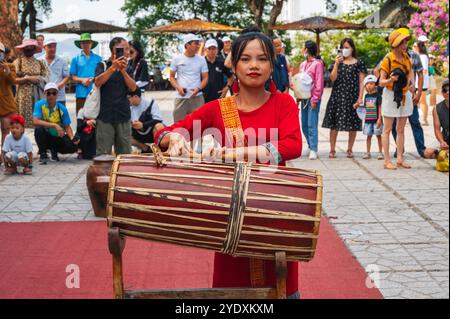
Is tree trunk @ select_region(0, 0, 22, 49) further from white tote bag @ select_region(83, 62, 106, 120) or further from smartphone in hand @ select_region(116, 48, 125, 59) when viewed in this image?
smartphone in hand @ select_region(116, 48, 125, 59)

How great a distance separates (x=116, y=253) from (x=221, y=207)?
0.52 metres

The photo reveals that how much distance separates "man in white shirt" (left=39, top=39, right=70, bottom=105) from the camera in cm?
1200

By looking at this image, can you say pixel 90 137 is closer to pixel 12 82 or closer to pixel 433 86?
pixel 12 82

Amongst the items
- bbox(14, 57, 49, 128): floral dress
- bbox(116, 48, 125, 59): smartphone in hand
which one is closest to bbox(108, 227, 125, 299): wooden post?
bbox(116, 48, 125, 59): smartphone in hand

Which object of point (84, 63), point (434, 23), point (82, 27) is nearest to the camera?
point (84, 63)

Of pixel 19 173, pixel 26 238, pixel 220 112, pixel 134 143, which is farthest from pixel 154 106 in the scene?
pixel 220 112

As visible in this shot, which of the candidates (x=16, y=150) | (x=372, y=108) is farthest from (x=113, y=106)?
(x=372, y=108)

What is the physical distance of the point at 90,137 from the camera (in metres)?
10.9

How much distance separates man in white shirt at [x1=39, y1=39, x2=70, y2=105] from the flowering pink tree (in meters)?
10.5

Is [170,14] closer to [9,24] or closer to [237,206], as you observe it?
[9,24]

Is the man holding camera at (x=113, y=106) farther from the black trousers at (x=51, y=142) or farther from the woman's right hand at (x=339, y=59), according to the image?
the woman's right hand at (x=339, y=59)

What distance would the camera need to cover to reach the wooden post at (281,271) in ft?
10.2

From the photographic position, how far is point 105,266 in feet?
18.6

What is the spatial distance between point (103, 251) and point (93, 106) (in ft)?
7.98
